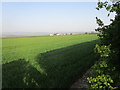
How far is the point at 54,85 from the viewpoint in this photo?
516 centimetres

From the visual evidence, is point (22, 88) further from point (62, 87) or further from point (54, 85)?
point (62, 87)

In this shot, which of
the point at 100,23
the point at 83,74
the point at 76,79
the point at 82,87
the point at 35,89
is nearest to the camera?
the point at 100,23

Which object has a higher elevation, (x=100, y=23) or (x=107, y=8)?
(x=107, y=8)

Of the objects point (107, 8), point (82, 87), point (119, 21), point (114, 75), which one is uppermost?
point (107, 8)

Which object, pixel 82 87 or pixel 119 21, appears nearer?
pixel 119 21

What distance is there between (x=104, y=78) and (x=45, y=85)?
3404mm

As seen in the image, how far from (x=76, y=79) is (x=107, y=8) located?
4794 mm

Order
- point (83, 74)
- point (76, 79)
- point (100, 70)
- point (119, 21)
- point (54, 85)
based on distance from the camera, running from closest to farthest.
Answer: point (100, 70) → point (119, 21) → point (54, 85) → point (76, 79) → point (83, 74)

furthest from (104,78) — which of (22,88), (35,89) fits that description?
(22,88)

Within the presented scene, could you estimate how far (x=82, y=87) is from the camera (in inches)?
227

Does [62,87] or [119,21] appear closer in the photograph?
[119,21]

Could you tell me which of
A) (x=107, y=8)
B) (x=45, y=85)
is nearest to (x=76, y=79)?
(x=45, y=85)

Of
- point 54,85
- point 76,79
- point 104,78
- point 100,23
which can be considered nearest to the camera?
point 104,78

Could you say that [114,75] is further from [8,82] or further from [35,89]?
[8,82]
